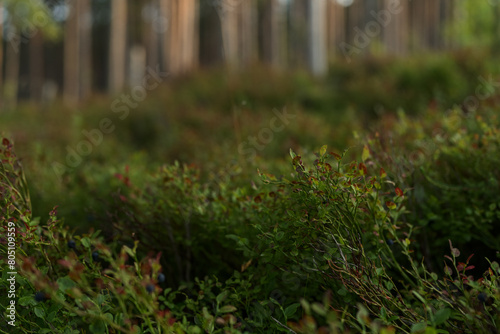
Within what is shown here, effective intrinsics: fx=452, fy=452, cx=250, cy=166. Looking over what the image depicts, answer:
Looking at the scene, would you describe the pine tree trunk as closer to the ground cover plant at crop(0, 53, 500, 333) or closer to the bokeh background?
the bokeh background

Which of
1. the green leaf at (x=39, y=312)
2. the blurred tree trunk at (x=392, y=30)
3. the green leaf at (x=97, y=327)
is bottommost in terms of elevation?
the green leaf at (x=39, y=312)

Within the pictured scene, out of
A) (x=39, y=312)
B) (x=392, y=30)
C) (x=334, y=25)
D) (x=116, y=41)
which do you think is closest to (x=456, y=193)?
(x=39, y=312)

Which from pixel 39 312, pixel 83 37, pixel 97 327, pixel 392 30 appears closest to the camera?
pixel 97 327

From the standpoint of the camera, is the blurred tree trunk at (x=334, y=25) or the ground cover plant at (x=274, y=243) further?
the blurred tree trunk at (x=334, y=25)

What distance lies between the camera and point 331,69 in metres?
12.1

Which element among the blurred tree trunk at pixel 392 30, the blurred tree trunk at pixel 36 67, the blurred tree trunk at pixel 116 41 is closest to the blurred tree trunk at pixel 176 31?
the blurred tree trunk at pixel 116 41

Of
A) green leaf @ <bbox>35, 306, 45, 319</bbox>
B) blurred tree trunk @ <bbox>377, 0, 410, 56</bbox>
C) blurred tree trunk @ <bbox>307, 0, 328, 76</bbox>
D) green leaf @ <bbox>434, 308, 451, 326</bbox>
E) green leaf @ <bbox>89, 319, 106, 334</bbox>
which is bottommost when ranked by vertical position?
green leaf @ <bbox>35, 306, 45, 319</bbox>

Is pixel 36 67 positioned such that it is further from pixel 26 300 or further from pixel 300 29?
pixel 26 300

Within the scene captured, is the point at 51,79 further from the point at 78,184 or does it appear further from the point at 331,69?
the point at 78,184

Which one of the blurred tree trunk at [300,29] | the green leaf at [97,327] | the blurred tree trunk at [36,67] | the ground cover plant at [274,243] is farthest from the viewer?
the blurred tree trunk at [36,67]

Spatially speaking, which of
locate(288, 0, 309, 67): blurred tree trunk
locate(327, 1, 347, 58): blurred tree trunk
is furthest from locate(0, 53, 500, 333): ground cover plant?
locate(327, 1, 347, 58): blurred tree trunk

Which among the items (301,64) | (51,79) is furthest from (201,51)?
(301,64)

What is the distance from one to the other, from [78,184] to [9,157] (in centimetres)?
216

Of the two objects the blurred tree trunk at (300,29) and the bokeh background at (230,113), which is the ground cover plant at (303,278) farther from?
the blurred tree trunk at (300,29)
